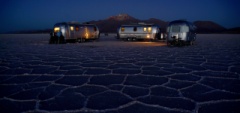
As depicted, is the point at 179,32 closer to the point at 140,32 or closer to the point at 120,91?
the point at 140,32

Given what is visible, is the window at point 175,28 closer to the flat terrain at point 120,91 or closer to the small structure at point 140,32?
the small structure at point 140,32

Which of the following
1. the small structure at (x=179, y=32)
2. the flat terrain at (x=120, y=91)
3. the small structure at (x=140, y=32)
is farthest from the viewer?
the small structure at (x=140, y=32)

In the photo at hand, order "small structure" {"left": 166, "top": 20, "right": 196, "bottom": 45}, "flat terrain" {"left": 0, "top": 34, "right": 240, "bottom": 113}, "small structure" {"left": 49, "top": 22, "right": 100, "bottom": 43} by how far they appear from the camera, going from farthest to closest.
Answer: "small structure" {"left": 49, "top": 22, "right": 100, "bottom": 43}
"small structure" {"left": 166, "top": 20, "right": 196, "bottom": 45}
"flat terrain" {"left": 0, "top": 34, "right": 240, "bottom": 113}

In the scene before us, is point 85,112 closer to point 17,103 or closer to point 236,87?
point 17,103

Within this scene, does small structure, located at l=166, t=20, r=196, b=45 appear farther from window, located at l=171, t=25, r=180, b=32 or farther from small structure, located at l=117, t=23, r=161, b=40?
small structure, located at l=117, t=23, r=161, b=40

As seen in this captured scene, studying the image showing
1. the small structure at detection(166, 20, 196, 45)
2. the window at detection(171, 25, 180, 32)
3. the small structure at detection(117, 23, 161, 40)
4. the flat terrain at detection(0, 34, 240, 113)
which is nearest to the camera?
the flat terrain at detection(0, 34, 240, 113)

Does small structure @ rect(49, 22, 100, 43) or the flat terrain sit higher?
small structure @ rect(49, 22, 100, 43)

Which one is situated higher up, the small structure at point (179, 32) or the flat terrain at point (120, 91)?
the small structure at point (179, 32)

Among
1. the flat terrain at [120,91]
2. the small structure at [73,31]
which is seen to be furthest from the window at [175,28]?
the small structure at [73,31]

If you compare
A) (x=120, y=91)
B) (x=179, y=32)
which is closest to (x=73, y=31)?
(x=179, y=32)

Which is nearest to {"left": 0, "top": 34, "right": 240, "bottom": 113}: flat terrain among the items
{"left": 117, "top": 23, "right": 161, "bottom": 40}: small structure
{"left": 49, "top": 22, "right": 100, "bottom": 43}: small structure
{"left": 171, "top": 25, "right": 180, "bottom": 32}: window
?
{"left": 171, "top": 25, "right": 180, "bottom": 32}: window

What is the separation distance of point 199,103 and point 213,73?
2.71m

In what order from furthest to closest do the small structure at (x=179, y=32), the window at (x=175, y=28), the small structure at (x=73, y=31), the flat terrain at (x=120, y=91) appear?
1. the small structure at (x=73, y=31)
2. the window at (x=175, y=28)
3. the small structure at (x=179, y=32)
4. the flat terrain at (x=120, y=91)

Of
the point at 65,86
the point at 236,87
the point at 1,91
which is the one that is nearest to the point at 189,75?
the point at 236,87
